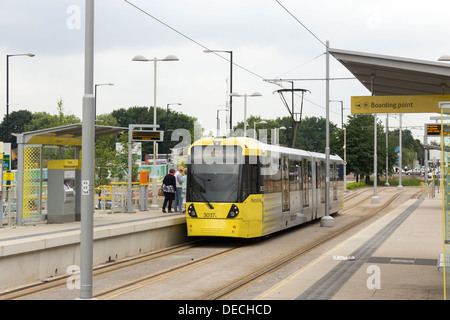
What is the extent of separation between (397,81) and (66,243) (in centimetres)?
843

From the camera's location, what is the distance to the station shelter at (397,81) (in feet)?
46.1

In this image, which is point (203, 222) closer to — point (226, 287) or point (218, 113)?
point (226, 287)

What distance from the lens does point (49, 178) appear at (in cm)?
1959

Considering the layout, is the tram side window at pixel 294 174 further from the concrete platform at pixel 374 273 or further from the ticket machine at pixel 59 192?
the ticket machine at pixel 59 192

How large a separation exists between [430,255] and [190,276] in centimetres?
634

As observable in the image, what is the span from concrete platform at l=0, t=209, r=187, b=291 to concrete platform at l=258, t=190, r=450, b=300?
4902 millimetres

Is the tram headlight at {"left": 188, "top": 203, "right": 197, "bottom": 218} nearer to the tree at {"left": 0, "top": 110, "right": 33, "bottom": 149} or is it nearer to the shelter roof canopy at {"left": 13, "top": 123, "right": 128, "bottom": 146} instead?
the shelter roof canopy at {"left": 13, "top": 123, "right": 128, "bottom": 146}

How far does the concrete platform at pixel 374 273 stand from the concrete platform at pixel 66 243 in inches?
193

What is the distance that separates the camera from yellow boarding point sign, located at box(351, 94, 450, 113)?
15.9 m

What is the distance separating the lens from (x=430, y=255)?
57.1 feet

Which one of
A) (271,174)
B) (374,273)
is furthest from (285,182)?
(374,273)

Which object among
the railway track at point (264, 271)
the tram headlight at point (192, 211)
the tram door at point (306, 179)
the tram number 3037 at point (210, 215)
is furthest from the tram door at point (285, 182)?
the tram headlight at point (192, 211)

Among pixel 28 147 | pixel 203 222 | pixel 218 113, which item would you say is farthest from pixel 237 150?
pixel 218 113

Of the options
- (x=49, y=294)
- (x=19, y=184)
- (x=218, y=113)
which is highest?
(x=218, y=113)
